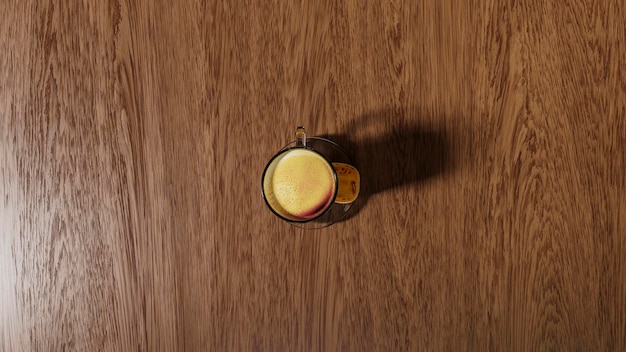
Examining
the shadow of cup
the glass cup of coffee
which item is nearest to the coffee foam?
the glass cup of coffee

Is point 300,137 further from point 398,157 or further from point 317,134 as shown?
point 398,157

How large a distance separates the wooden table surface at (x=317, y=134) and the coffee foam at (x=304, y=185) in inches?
5.9

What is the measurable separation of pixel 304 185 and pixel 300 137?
12cm

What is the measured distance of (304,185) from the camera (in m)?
0.92

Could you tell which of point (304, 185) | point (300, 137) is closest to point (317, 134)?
point (300, 137)

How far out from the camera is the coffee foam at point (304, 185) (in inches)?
36.1

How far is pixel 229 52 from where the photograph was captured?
109 cm

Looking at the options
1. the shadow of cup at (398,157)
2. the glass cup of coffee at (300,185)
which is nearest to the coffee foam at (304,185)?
the glass cup of coffee at (300,185)

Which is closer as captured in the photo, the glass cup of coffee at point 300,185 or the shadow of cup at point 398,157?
the glass cup of coffee at point 300,185

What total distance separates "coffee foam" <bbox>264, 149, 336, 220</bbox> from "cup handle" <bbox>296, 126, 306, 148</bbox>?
48 mm

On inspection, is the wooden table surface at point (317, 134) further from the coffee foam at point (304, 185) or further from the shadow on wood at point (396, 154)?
the coffee foam at point (304, 185)

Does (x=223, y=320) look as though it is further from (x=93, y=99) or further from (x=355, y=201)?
(x=93, y=99)

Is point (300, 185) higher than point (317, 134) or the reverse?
the reverse

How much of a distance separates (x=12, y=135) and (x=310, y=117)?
2.39ft
